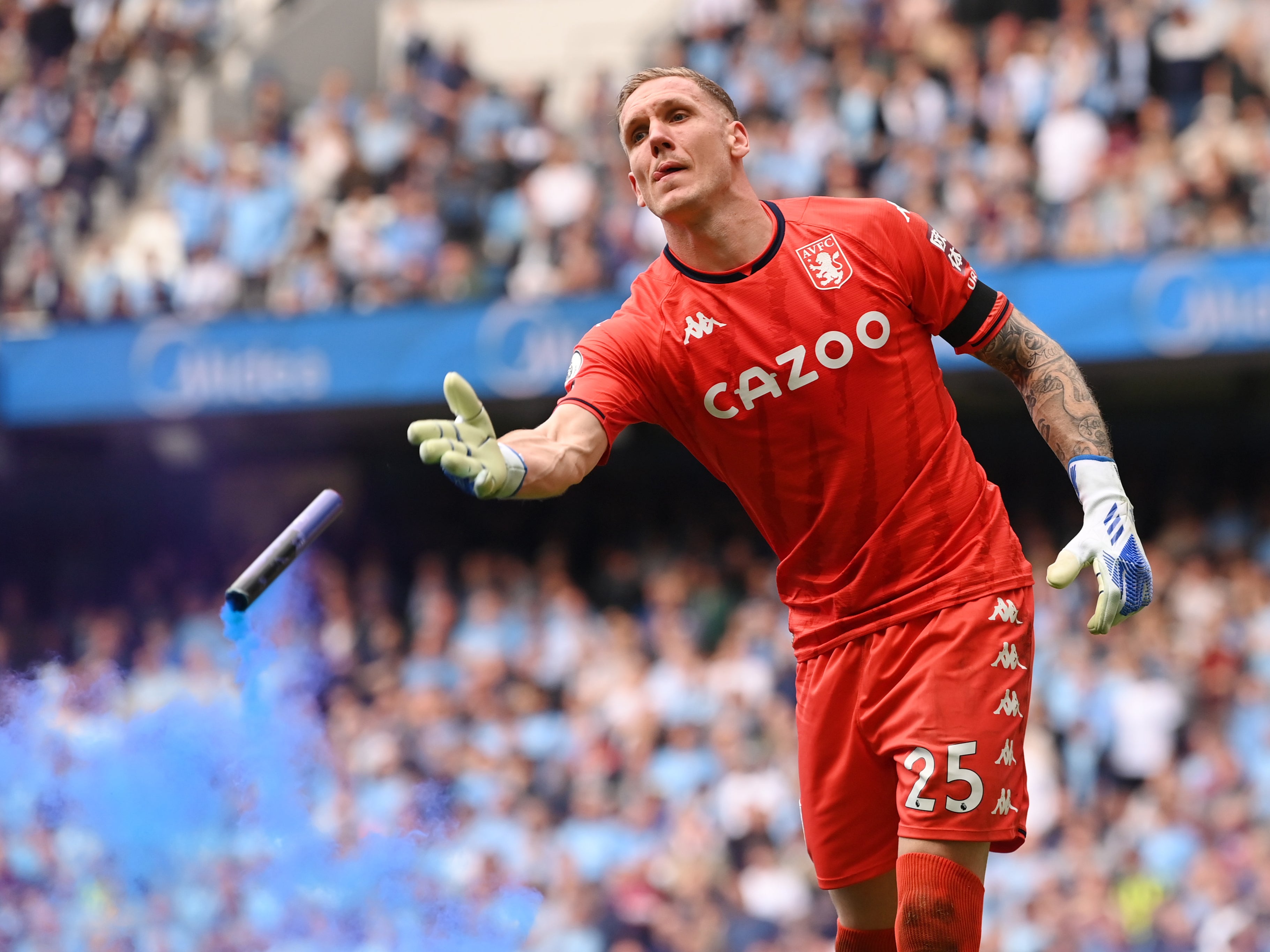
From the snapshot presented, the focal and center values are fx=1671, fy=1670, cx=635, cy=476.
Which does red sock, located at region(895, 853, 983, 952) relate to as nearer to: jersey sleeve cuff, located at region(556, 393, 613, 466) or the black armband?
jersey sleeve cuff, located at region(556, 393, 613, 466)

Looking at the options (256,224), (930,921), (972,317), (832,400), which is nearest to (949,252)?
(972,317)

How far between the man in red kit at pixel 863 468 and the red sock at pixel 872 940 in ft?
0.03

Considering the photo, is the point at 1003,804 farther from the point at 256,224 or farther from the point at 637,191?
the point at 256,224

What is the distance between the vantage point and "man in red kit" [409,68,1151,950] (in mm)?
4504

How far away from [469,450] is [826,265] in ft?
4.46

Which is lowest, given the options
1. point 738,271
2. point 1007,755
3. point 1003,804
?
point 1003,804

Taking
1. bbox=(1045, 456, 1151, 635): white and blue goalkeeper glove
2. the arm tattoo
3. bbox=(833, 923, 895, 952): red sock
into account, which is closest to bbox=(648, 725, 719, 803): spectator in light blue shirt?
bbox=(833, 923, 895, 952): red sock

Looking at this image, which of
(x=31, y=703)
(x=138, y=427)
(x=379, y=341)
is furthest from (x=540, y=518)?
(x=31, y=703)

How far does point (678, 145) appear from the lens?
183 inches

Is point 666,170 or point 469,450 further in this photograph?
point 666,170

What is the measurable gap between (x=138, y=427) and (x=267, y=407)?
5.79 ft

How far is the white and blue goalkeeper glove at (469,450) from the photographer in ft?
12.2

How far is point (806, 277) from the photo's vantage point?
4648 millimetres

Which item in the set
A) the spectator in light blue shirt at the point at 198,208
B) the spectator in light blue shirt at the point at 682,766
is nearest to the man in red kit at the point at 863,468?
the spectator in light blue shirt at the point at 682,766
